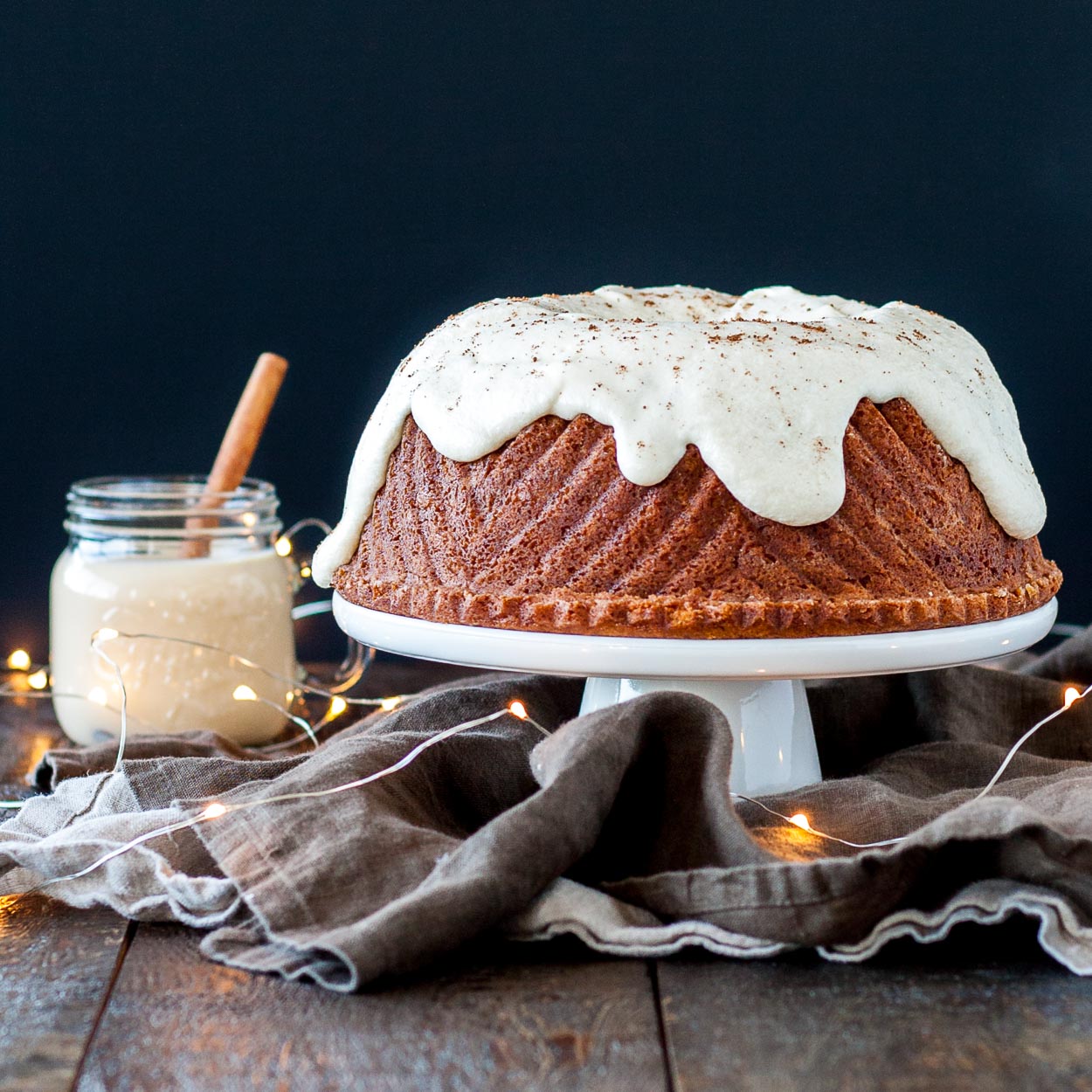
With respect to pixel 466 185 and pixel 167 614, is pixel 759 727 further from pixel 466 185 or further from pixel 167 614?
pixel 466 185

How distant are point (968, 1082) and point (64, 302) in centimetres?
180

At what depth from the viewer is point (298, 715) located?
1692 mm

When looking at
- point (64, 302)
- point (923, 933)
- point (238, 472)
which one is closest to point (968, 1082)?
point (923, 933)

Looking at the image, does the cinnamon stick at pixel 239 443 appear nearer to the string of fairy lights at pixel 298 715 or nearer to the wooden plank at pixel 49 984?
the string of fairy lights at pixel 298 715

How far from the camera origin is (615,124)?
6.77ft

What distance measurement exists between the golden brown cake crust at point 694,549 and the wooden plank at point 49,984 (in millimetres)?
364

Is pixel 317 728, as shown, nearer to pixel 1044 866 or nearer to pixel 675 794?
pixel 675 794

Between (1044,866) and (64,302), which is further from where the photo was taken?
(64,302)

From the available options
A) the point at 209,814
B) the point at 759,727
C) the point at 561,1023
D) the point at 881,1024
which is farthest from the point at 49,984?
the point at 759,727

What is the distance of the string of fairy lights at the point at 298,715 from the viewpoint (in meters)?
1.01

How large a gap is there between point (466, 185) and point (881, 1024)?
156 cm

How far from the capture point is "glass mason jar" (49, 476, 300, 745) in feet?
5.15

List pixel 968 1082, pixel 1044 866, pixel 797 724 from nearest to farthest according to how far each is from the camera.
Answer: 1. pixel 968 1082
2. pixel 1044 866
3. pixel 797 724

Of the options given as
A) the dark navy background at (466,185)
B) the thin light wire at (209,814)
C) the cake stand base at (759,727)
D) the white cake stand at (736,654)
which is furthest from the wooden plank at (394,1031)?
the dark navy background at (466,185)
